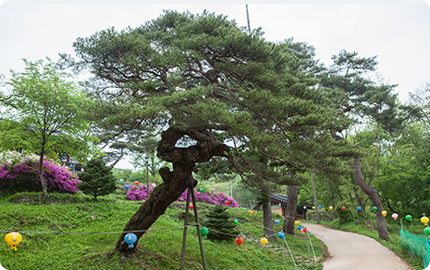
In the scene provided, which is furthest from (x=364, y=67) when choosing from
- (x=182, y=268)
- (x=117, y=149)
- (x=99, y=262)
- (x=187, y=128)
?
(x=117, y=149)

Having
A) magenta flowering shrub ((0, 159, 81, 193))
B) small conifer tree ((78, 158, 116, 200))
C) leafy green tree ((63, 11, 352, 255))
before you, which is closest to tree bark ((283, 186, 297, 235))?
leafy green tree ((63, 11, 352, 255))

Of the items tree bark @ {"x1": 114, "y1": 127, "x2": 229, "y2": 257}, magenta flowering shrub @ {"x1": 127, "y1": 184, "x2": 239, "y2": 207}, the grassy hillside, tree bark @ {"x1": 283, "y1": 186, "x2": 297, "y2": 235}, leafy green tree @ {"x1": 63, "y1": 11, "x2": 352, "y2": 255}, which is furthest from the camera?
magenta flowering shrub @ {"x1": 127, "y1": 184, "x2": 239, "y2": 207}

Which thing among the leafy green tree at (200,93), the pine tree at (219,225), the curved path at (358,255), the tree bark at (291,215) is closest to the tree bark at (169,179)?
the leafy green tree at (200,93)

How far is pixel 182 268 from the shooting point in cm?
600

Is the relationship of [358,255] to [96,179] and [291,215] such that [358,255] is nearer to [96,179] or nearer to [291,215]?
[291,215]

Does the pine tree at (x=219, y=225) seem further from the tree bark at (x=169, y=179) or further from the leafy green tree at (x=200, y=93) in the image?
the tree bark at (x=169, y=179)

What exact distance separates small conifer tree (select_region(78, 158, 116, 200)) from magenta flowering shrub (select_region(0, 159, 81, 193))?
3.50 ft

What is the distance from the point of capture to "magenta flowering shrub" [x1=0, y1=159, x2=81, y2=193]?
9.59 meters

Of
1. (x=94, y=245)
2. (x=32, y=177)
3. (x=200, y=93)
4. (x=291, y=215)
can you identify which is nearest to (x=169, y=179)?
(x=200, y=93)

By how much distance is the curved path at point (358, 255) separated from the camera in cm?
898

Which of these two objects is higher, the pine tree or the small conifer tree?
the small conifer tree

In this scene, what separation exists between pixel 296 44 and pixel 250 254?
12552 millimetres

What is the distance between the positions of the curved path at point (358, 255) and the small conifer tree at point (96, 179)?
8.55 metres

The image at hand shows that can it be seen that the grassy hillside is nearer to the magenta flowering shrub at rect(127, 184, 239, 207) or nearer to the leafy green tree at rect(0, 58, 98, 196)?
the leafy green tree at rect(0, 58, 98, 196)
